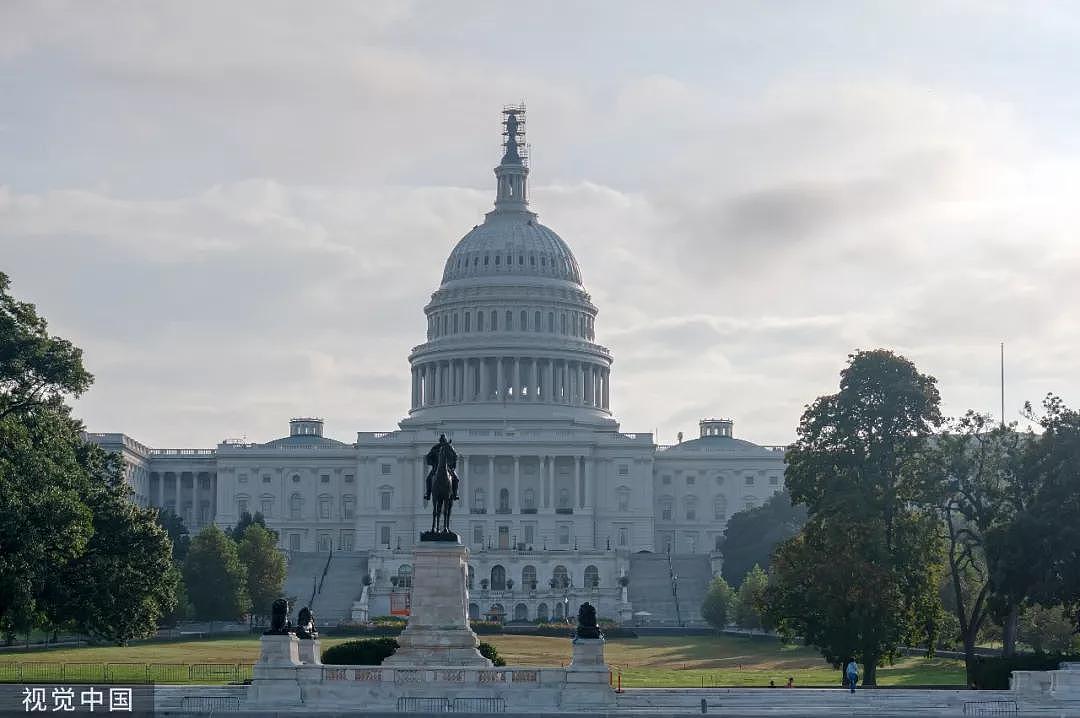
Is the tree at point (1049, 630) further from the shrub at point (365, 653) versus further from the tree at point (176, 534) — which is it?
the tree at point (176, 534)

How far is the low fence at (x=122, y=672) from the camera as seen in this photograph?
242 feet

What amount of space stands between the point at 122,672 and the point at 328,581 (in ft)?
275

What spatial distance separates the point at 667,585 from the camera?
6496 inches

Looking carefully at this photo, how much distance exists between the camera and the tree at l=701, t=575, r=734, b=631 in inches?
5295

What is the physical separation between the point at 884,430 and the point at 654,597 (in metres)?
81.9

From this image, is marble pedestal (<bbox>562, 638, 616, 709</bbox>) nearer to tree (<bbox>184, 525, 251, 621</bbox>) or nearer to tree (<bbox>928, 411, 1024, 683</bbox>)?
tree (<bbox>928, 411, 1024, 683</bbox>)

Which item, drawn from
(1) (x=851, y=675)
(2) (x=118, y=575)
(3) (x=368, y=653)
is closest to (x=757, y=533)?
(2) (x=118, y=575)

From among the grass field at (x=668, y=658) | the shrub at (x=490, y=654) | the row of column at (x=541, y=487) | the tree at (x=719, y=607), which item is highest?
the row of column at (x=541, y=487)

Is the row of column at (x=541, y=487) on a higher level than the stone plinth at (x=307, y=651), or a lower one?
higher

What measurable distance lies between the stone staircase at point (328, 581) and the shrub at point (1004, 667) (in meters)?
77.9

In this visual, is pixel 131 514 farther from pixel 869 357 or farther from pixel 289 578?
pixel 289 578

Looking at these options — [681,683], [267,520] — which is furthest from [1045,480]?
[267,520]

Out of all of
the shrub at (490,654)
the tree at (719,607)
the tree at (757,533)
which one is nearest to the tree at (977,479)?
the shrub at (490,654)

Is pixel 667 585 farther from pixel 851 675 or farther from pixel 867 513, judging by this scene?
pixel 851 675
